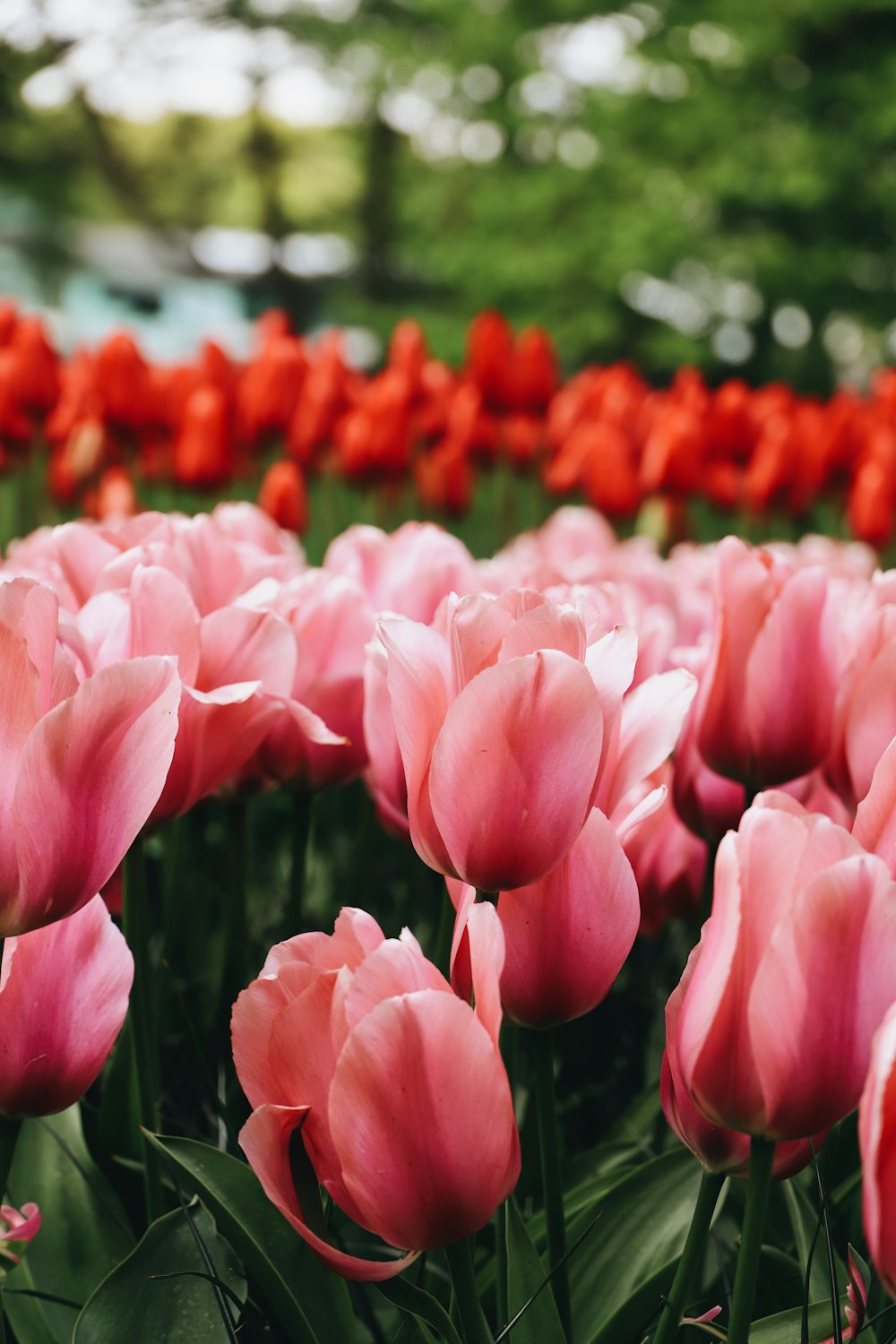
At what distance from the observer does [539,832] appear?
0.66 m

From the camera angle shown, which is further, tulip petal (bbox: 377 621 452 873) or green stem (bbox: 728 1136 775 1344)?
tulip petal (bbox: 377 621 452 873)

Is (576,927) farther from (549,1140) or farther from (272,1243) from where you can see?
(272,1243)

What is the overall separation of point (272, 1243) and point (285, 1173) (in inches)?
8.1

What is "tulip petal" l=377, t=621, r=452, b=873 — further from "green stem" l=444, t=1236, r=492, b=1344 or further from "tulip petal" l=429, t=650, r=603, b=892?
"green stem" l=444, t=1236, r=492, b=1344

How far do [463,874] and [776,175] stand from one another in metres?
11.0

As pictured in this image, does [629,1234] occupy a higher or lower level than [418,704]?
lower

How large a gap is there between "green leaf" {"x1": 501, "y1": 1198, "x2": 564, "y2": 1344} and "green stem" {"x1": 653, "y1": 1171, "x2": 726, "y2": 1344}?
6cm

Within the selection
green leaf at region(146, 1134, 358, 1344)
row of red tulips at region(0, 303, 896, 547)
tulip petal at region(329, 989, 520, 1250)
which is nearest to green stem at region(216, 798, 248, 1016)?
green leaf at region(146, 1134, 358, 1344)

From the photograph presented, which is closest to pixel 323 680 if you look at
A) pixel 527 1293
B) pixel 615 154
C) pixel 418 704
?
pixel 418 704

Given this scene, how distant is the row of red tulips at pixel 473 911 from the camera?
0.55 meters

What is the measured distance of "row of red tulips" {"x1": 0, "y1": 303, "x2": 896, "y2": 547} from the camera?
3.67 meters

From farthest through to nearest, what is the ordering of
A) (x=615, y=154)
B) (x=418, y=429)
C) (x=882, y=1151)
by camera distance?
(x=615, y=154) → (x=418, y=429) → (x=882, y=1151)

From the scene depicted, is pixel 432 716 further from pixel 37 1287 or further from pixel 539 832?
pixel 37 1287

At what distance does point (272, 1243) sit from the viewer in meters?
0.78
